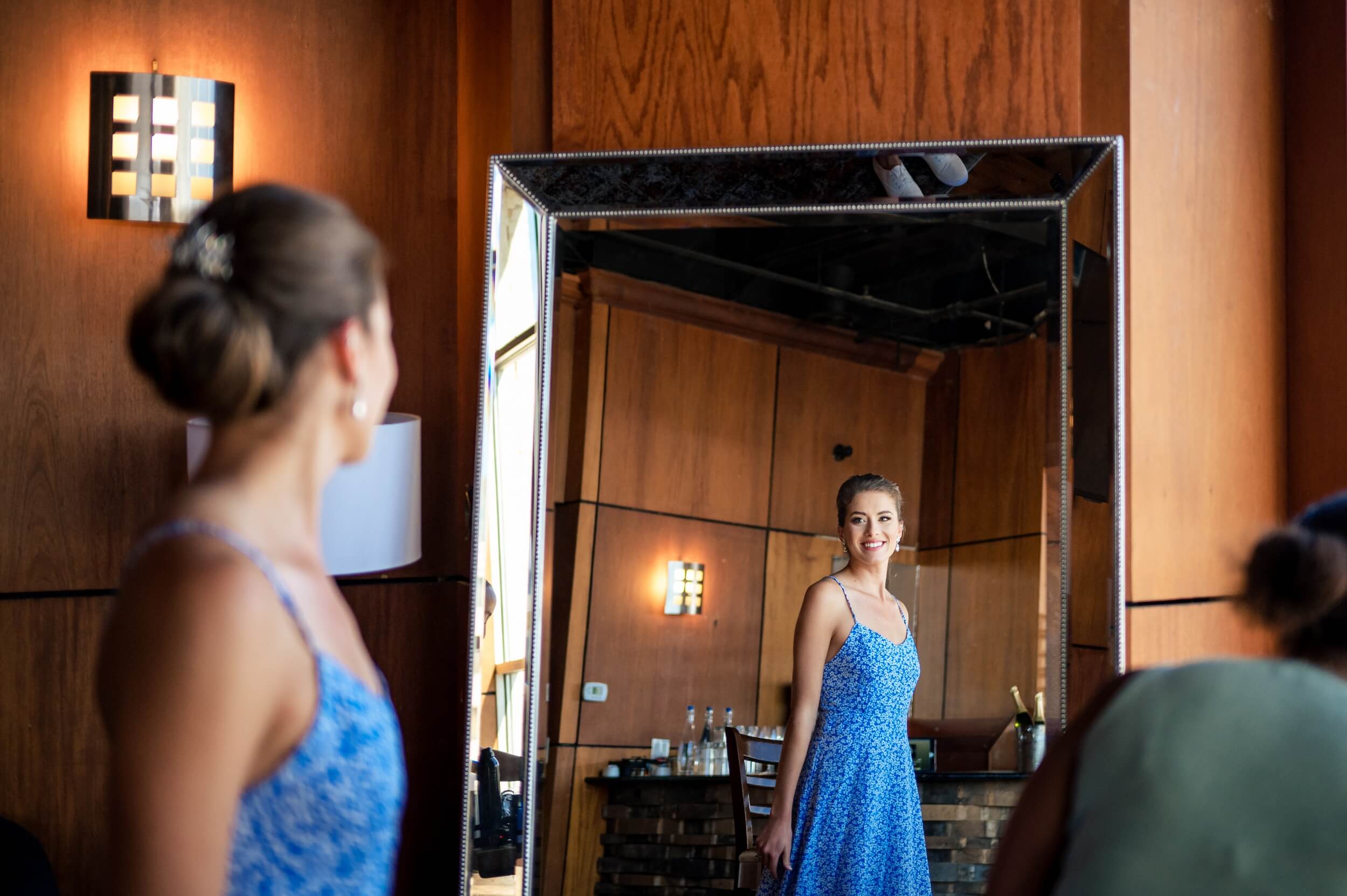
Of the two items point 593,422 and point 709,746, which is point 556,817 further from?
point 593,422

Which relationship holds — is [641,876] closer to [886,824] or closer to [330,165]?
[886,824]

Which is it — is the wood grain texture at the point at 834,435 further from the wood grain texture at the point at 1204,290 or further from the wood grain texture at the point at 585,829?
the wood grain texture at the point at 585,829

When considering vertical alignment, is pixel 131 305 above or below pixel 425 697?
above

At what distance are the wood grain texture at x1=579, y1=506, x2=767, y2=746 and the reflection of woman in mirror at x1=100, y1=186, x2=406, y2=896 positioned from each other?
2143 millimetres

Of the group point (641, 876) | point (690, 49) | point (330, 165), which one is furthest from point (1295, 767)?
point (330, 165)

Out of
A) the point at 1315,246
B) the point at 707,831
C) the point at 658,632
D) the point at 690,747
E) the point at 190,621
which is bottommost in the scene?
the point at 707,831

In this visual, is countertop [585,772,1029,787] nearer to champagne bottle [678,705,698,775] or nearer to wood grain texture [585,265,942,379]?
champagne bottle [678,705,698,775]

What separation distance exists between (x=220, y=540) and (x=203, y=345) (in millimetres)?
145

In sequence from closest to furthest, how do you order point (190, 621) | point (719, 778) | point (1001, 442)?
point (190, 621), point (1001, 442), point (719, 778)

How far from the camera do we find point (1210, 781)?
1.03 metres

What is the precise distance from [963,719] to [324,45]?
2448 mm


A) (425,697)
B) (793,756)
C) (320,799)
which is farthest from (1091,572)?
(320,799)

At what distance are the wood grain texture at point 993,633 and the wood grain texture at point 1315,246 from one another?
0.60m

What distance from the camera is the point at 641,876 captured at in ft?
11.1
